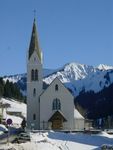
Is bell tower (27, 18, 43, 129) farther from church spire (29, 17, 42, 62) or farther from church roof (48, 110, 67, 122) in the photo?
church roof (48, 110, 67, 122)

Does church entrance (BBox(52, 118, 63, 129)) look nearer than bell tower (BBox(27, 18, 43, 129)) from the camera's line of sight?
Yes

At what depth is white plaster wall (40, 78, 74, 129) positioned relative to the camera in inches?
3634

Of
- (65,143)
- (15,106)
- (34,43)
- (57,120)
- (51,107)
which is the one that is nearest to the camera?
(65,143)

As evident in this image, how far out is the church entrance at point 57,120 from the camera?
9150cm

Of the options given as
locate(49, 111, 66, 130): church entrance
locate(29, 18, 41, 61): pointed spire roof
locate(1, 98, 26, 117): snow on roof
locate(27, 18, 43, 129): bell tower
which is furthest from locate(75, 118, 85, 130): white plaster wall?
locate(1, 98, 26, 117): snow on roof

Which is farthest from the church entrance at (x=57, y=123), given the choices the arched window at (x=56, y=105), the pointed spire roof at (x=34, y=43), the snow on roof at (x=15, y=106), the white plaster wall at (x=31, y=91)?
the snow on roof at (x=15, y=106)

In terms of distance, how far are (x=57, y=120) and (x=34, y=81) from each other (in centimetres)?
839

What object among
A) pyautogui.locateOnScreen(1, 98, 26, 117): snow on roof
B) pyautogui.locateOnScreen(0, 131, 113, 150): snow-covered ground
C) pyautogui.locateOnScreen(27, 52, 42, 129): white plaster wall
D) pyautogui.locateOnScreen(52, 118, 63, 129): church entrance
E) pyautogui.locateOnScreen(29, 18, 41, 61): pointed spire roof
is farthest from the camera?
pyautogui.locateOnScreen(1, 98, 26, 117): snow on roof

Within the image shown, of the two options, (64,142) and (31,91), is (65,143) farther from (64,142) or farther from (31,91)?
(31,91)

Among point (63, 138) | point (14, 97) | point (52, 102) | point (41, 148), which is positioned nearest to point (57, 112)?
point (52, 102)

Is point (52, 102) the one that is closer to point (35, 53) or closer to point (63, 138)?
point (35, 53)

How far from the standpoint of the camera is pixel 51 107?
93062mm

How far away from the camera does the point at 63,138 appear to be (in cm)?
5694

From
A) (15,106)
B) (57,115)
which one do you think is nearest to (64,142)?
(57,115)
